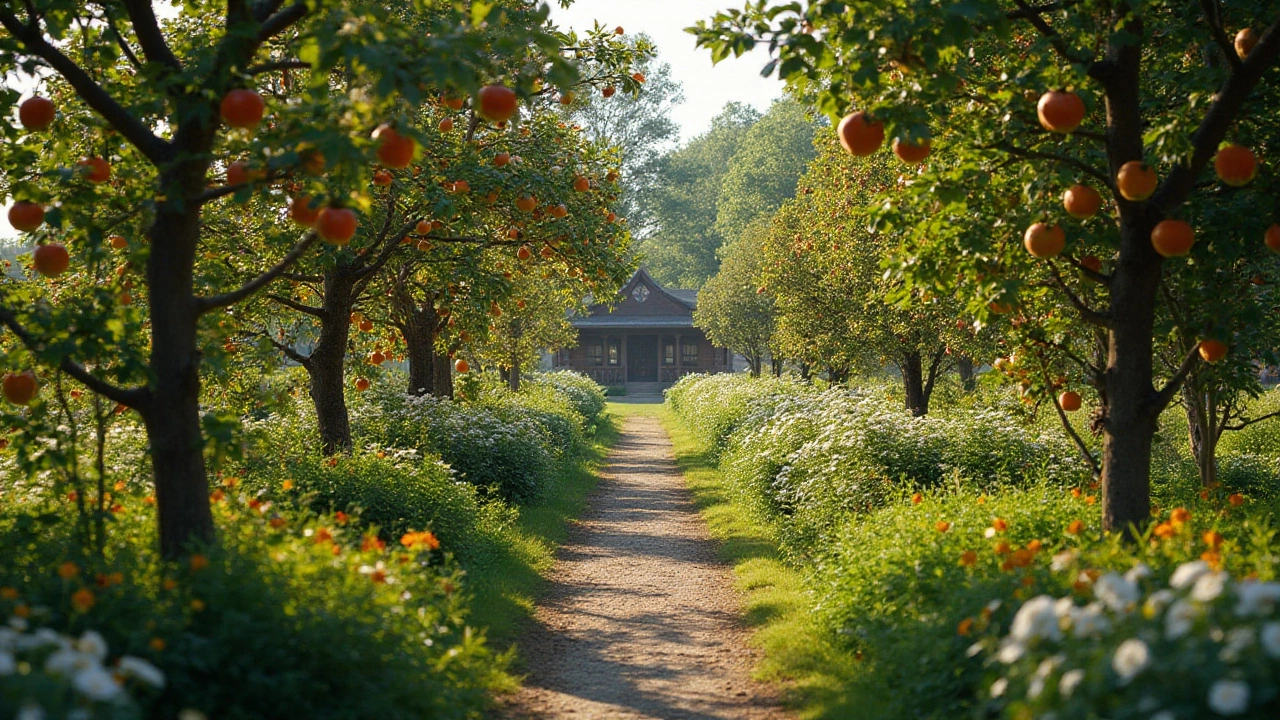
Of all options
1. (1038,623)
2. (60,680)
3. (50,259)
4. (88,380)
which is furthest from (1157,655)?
(50,259)

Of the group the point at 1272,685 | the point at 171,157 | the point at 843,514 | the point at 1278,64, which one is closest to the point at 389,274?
the point at 843,514

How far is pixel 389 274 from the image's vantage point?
40.7ft

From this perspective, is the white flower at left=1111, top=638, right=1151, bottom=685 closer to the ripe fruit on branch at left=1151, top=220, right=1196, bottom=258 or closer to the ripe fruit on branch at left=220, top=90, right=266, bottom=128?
the ripe fruit on branch at left=1151, top=220, right=1196, bottom=258

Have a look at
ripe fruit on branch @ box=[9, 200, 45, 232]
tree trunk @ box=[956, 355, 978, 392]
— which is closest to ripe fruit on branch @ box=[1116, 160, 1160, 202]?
ripe fruit on branch @ box=[9, 200, 45, 232]

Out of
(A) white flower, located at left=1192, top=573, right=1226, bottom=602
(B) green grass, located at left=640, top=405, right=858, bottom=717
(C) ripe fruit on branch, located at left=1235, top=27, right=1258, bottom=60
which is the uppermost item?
(C) ripe fruit on branch, located at left=1235, top=27, right=1258, bottom=60

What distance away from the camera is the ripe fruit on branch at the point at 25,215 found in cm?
477

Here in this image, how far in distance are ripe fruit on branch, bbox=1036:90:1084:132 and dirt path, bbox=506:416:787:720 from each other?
3.58m

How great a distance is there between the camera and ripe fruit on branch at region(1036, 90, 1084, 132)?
4863 millimetres

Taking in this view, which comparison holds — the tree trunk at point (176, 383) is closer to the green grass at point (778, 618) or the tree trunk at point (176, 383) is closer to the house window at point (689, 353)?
the green grass at point (778, 618)

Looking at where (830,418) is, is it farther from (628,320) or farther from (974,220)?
(628,320)

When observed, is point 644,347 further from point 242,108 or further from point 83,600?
point 83,600

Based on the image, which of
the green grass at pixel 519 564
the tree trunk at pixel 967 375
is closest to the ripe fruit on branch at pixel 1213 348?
the green grass at pixel 519 564

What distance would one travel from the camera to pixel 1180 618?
2934 mm

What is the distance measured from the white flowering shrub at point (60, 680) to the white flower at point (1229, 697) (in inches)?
115
